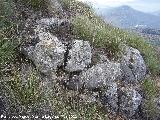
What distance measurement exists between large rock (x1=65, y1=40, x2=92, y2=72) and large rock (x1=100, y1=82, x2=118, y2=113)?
904mm

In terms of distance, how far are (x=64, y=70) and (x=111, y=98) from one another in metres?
1.50

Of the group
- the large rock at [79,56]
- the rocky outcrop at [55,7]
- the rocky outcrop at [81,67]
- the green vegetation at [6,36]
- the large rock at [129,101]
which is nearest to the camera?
the green vegetation at [6,36]

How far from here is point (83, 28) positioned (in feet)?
35.5

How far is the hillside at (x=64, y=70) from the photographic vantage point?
8.30 metres

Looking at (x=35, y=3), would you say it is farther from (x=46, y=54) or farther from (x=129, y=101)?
(x=129, y=101)

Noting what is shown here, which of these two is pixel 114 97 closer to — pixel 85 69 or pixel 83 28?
pixel 85 69

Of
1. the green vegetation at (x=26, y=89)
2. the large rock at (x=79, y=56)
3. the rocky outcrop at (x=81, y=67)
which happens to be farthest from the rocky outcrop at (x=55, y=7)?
the green vegetation at (x=26, y=89)

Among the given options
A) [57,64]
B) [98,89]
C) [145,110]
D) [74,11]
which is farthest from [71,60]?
[74,11]

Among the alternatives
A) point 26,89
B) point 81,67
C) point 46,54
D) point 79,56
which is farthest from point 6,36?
point 81,67

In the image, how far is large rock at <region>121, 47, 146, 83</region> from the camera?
37.2ft

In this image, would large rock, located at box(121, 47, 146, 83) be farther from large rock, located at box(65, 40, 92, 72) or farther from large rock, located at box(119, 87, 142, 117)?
large rock, located at box(65, 40, 92, 72)

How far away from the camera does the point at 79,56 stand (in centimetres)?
995

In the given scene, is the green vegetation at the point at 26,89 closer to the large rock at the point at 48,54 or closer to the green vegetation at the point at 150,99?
the large rock at the point at 48,54

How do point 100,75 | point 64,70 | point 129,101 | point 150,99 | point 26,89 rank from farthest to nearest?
1. point 150,99
2. point 129,101
3. point 100,75
4. point 64,70
5. point 26,89
